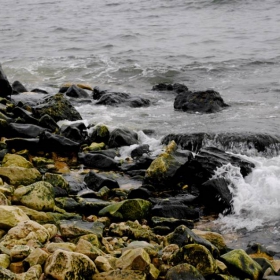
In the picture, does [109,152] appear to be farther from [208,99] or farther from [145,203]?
[208,99]

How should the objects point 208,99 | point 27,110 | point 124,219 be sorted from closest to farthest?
1. point 124,219
2. point 27,110
3. point 208,99

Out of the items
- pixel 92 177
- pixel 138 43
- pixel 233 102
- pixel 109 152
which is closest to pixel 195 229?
pixel 92 177

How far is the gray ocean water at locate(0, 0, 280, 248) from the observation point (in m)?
13.0

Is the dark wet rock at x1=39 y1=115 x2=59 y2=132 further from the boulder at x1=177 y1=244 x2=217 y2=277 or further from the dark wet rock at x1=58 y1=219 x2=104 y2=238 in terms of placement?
the boulder at x1=177 y1=244 x2=217 y2=277

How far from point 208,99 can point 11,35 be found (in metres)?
18.4

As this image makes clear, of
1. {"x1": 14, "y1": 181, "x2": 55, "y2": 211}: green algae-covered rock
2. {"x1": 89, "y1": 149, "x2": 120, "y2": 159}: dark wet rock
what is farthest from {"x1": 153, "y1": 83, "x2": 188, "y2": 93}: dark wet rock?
{"x1": 14, "y1": 181, "x2": 55, "y2": 211}: green algae-covered rock

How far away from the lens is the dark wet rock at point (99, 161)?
9.99 meters

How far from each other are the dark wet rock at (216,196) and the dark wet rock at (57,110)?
5.28m

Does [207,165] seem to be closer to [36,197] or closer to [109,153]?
[109,153]

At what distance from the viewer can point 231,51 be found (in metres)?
22.5

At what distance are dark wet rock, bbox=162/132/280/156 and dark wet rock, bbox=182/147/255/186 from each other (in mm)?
1314

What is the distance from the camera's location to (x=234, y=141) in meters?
11.2

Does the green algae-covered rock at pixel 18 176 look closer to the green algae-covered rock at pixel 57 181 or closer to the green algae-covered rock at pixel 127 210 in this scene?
the green algae-covered rock at pixel 57 181

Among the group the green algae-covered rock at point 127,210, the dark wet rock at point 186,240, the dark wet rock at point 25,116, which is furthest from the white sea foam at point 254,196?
the dark wet rock at point 25,116
